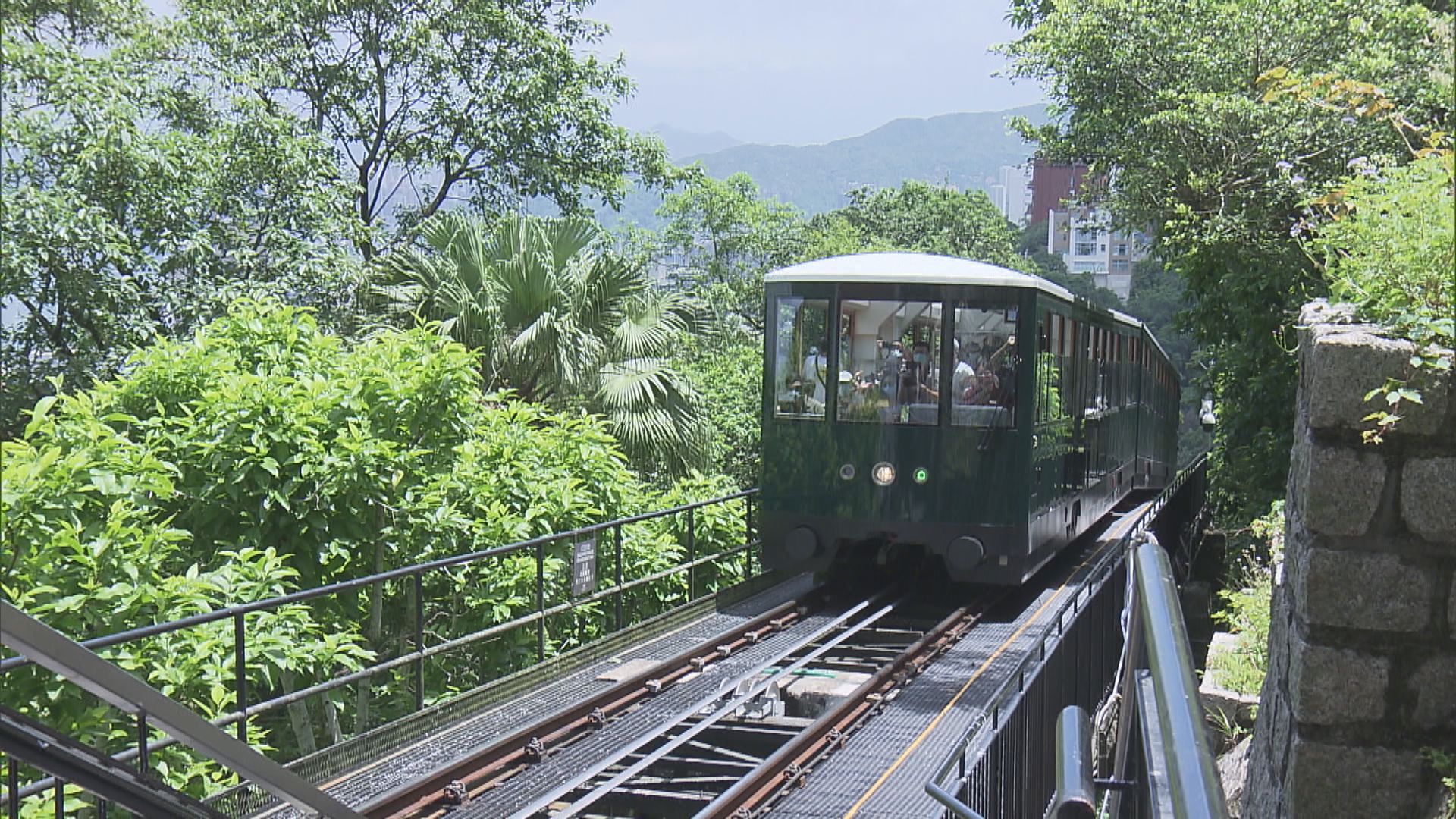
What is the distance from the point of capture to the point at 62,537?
229 inches

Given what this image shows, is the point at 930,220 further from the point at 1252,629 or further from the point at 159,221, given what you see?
the point at 1252,629

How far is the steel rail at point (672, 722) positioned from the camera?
6.49 meters

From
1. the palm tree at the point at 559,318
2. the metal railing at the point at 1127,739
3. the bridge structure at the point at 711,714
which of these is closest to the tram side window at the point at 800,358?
the bridge structure at the point at 711,714

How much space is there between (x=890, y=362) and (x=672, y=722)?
4.70 m

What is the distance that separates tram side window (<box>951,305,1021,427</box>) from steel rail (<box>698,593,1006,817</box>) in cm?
173

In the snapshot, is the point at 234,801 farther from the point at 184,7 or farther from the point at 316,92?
the point at 316,92

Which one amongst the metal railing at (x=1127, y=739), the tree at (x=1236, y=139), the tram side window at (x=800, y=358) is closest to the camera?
the metal railing at (x=1127, y=739)

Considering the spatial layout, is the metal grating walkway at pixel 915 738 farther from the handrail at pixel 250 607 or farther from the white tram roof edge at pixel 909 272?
the white tram roof edge at pixel 909 272

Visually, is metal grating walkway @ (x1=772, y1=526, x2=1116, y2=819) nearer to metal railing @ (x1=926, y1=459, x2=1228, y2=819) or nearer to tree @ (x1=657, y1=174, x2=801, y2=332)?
metal railing @ (x1=926, y1=459, x2=1228, y2=819)

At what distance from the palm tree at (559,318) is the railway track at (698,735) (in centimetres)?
394

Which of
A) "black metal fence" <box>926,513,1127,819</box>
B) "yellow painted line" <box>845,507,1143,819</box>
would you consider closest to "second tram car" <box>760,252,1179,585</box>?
"yellow painted line" <box>845,507,1143,819</box>

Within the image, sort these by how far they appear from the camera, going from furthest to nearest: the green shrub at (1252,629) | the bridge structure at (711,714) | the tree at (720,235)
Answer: the tree at (720,235), the green shrub at (1252,629), the bridge structure at (711,714)

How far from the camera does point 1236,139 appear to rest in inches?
617

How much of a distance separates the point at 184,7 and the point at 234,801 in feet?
57.9
